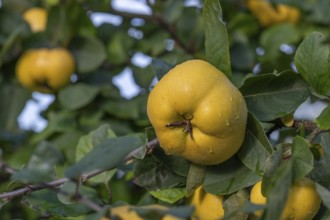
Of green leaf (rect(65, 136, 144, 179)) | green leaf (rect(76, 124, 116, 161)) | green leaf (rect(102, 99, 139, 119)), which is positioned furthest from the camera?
green leaf (rect(102, 99, 139, 119))

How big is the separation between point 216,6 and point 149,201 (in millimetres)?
340

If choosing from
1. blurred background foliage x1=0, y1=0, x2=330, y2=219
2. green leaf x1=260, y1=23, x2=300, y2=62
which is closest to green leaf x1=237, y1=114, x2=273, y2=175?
blurred background foliage x1=0, y1=0, x2=330, y2=219

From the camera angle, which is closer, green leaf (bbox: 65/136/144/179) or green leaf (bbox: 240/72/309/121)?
green leaf (bbox: 65/136/144/179)

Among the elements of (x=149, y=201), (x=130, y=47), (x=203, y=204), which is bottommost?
(x=130, y=47)

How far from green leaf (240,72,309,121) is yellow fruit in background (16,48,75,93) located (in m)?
0.68

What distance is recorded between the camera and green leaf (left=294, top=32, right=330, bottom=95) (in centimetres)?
81

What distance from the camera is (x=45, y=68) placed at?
4.71ft

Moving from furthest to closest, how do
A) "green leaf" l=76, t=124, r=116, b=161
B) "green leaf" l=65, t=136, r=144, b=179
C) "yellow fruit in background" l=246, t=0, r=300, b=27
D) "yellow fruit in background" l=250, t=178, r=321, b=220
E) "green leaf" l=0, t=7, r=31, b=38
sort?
"yellow fruit in background" l=246, t=0, r=300, b=27, "green leaf" l=0, t=7, r=31, b=38, "green leaf" l=76, t=124, r=116, b=161, "yellow fruit in background" l=250, t=178, r=321, b=220, "green leaf" l=65, t=136, r=144, b=179

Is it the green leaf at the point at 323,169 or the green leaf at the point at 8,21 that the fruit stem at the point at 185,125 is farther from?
the green leaf at the point at 8,21

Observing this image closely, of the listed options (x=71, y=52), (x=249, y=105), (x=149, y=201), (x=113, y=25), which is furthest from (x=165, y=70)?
(x=113, y=25)

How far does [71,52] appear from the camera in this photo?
59.8 inches

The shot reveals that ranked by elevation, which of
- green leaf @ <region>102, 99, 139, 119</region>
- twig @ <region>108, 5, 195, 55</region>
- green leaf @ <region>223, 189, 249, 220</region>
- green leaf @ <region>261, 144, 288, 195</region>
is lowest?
green leaf @ <region>102, 99, 139, 119</region>

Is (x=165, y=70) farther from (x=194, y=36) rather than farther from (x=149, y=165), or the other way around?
(x=194, y=36)

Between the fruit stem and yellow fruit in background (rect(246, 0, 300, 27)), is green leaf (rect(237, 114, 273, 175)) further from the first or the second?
yellow fruit in background (rect(246, 0, 300, 27))
